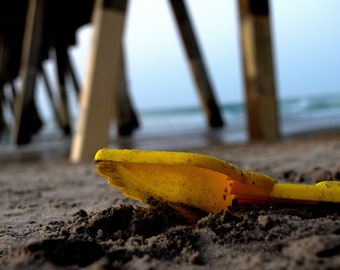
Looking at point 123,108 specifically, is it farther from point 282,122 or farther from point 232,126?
point 282,122

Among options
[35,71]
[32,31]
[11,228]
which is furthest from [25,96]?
[11,228]

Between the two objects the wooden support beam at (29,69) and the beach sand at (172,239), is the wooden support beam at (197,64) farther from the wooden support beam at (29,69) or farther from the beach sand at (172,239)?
the beach sand at (172,239)

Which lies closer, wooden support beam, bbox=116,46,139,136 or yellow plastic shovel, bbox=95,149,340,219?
yellow plastic shovel, bbox=95,149,340,219

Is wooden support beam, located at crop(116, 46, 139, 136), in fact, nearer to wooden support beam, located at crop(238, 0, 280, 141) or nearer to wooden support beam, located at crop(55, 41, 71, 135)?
wooden support beam, located at crop(55, 41, 71, 135)

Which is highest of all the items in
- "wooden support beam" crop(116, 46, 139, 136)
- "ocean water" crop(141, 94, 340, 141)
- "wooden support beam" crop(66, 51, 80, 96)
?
"wooden support beam" crop(66, 51, 80, 96)

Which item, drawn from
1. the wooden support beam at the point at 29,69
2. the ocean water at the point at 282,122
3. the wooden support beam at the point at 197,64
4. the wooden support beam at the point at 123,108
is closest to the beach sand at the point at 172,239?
the ocean water at the point at 282,122

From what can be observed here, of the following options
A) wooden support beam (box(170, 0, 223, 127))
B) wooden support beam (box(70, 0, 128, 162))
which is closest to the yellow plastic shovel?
wooden support beam (box(70, 0, 128, 162))

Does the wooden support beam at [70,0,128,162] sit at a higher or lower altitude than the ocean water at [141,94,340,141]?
higher

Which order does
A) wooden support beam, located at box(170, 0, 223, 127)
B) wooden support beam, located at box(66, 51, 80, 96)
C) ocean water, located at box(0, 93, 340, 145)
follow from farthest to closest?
wooden support beam, located at box(66, 51, 80, 96), wooden support beam, located at box(170, 0, 223, 127), ocean water, located at box(0, 93, 340, 145)
